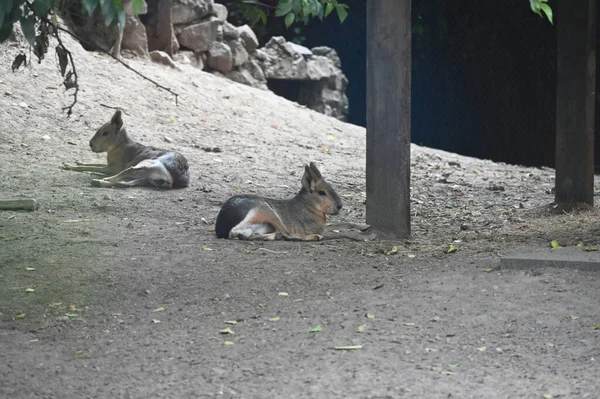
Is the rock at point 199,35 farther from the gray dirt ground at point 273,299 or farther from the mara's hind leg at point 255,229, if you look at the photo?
the mara's hind leg at point 255,229

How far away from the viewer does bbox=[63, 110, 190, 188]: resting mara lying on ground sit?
8.56 meters

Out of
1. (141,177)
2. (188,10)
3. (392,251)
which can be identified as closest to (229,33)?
(188,10)

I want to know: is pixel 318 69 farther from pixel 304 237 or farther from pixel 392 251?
pixel 392 251

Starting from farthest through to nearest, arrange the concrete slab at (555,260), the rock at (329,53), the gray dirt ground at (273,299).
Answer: the rock at (329,53) < the concrete slab at (555,260) < the gray dirt ground at (273,299)

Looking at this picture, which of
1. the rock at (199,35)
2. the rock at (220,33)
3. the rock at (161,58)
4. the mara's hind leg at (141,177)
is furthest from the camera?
the rock at (220,33)

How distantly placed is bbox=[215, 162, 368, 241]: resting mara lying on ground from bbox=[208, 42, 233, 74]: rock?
8.35 m

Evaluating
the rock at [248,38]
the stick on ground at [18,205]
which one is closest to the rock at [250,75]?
the rock at [248,38]

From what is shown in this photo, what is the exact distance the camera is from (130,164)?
9156 mm

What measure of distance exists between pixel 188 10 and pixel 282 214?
8.38 meters

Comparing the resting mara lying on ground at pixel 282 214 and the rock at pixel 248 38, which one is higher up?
the rock at pixel 248 38

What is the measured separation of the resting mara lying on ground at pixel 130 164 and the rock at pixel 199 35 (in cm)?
538

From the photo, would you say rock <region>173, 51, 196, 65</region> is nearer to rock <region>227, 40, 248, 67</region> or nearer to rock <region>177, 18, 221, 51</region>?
rock <region>177, 18, 221, 51</region>

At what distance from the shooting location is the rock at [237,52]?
15.4 meters

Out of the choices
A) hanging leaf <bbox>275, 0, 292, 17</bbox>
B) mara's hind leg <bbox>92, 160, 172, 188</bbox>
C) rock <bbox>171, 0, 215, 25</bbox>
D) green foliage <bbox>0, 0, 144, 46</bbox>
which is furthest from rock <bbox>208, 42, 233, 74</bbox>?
green foliage <bbox>0, 0, 144, 46</bbox>
